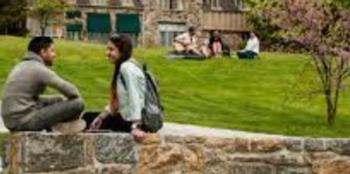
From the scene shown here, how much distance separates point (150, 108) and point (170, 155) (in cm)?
64

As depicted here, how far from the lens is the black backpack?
45.0 feet

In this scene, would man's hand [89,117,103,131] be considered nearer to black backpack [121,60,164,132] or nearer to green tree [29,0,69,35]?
black backpack [121,60,164,132]

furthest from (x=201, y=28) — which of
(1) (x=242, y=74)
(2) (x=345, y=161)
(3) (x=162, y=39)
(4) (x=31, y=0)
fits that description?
(2) (x=345, y=161)

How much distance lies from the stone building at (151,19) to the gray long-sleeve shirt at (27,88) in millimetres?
57419

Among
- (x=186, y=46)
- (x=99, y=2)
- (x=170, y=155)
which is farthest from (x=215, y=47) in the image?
(x=170, y=155)

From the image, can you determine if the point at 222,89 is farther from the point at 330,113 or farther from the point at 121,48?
the point at 121,48

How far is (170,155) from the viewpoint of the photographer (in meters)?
14.0

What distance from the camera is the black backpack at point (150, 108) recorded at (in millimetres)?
13727

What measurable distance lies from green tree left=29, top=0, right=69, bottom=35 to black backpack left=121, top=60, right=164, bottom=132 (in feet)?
146

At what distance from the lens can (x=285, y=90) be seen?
36625 mm

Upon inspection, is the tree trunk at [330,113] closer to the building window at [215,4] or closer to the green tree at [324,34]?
the green tree at [324,34]

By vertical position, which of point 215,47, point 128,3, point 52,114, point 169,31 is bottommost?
point 169,31

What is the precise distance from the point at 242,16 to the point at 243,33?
136 centimetres

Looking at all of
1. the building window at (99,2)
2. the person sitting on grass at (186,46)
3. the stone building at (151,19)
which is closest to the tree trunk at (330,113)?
the person sitting on grass at (186,46)
